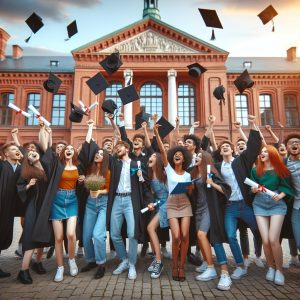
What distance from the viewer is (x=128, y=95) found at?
671 cm

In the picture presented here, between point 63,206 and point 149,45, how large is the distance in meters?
21.9

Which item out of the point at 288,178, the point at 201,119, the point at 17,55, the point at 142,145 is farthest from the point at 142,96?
the point at 288,178

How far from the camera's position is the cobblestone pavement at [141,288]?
11.5ft

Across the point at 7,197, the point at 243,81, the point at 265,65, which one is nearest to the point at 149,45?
the point at 265,65

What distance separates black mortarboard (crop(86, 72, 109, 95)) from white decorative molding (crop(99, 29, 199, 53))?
1818cm

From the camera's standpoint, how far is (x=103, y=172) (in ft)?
15.0

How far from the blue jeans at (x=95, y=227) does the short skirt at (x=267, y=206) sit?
239 centimetres

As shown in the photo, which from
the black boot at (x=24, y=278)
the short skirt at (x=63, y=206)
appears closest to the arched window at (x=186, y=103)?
the short skirt at (x=63, y=206)

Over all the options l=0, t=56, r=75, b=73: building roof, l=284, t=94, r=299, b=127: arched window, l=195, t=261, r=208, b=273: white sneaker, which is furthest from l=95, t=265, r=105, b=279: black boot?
l=284, t=94, r=299, b=127: arched window

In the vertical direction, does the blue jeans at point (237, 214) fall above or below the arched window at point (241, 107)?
below

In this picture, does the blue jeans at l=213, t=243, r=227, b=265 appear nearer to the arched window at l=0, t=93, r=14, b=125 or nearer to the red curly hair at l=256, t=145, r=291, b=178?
the red curly hair at l=256, t=145, r=291, b=178

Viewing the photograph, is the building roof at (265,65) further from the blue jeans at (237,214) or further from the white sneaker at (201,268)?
the white sneaker at (201,268)

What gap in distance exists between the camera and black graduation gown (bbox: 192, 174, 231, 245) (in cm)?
415

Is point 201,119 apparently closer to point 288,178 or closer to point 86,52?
point 86,52
